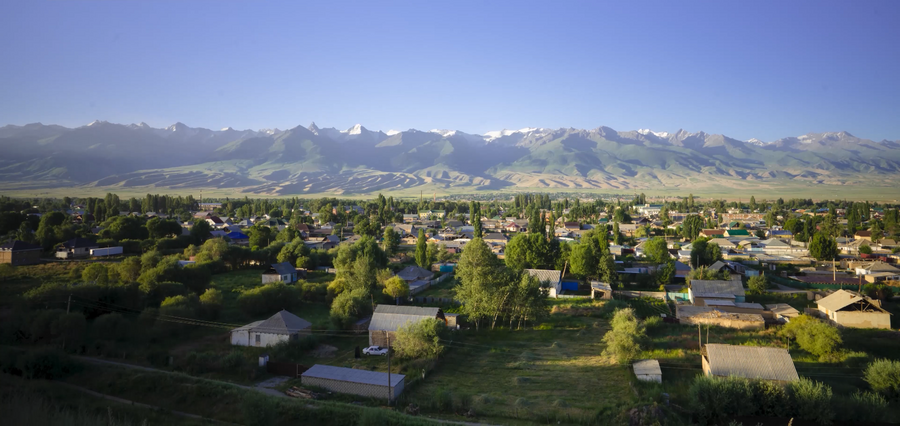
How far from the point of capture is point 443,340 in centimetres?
1564

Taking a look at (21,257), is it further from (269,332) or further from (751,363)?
(751,363)

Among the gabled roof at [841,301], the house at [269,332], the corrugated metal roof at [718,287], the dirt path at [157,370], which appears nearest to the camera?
the dirt path at [157,370]

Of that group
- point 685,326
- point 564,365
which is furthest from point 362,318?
point 685,326

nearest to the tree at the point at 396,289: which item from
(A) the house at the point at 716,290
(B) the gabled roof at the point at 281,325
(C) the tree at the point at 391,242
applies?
(B) the gabled roof at the point at 281,325

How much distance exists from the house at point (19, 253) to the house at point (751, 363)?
32.4 meters

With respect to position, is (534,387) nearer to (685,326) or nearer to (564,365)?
(564,365)

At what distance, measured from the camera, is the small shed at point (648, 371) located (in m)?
12.2

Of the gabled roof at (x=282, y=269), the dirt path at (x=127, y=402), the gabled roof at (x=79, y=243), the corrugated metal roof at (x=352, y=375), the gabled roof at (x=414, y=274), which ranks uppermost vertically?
the gabled roof at (x=79, y=243)

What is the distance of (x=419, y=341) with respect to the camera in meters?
14.4

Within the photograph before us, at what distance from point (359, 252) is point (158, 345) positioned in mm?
12675

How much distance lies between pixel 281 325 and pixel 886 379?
16.3 metres

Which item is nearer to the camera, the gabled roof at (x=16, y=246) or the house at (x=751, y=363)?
the house at (x=751, y=363)

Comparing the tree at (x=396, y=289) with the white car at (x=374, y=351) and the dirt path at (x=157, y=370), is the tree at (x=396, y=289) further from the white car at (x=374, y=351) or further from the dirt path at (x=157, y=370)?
the dirt path at (x=157, y=370)

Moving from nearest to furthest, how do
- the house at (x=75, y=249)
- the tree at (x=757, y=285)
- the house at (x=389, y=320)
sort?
the house at (x=389, y=320), the tree at (x=757, y=285), the house at (x=75, y=249)
